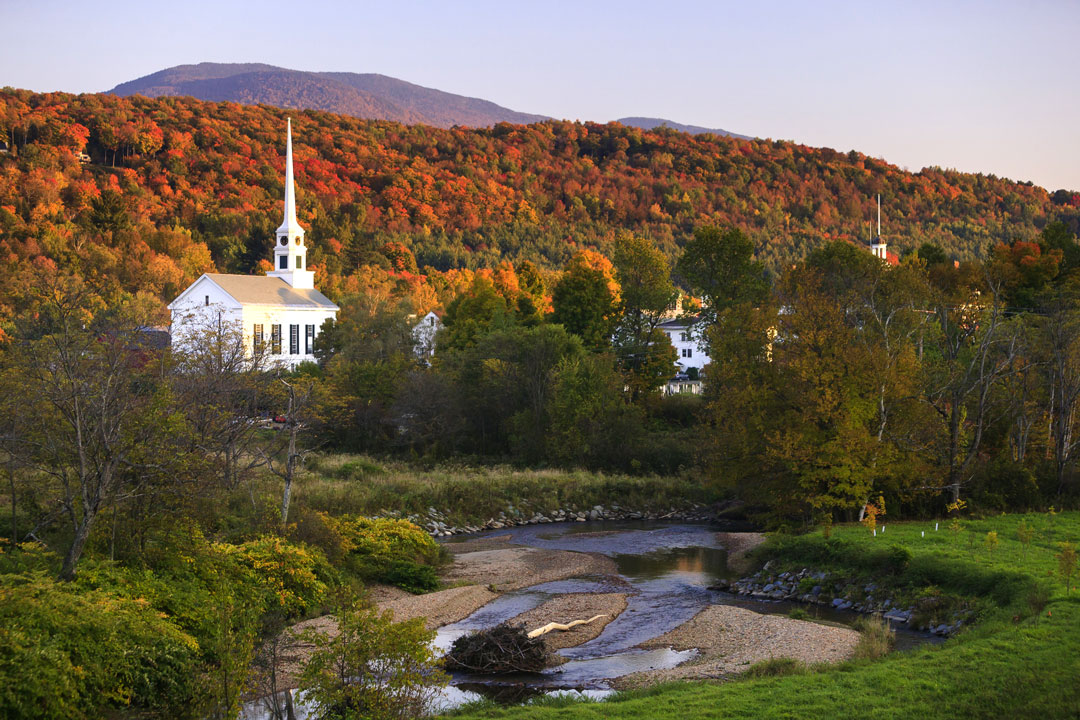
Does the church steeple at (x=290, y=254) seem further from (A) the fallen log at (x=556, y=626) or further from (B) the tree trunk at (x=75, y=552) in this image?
(B) the tree trunk at (x=75, y=552)

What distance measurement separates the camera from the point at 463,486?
46.0 metres

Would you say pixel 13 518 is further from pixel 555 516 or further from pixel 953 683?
pixel 555 516

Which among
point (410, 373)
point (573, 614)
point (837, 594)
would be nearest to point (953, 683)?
point (837, 594)

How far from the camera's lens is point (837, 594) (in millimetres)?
28359

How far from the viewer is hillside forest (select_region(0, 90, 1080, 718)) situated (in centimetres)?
2100

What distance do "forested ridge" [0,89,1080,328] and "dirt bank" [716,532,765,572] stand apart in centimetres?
5561

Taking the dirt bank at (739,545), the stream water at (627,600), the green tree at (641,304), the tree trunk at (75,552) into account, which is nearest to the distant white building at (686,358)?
the green tree at (641,304)

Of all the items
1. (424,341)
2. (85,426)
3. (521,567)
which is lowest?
(521,567)

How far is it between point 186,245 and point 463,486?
195 ft

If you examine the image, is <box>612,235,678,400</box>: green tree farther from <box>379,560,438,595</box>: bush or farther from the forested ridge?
<box>379,560,438,595</box>: bush

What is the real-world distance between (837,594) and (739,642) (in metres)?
6.09

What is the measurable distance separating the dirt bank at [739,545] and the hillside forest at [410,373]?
1492 mm

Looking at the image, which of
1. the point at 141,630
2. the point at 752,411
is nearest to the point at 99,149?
the point at 752,411

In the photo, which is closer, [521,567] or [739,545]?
[521,567]
